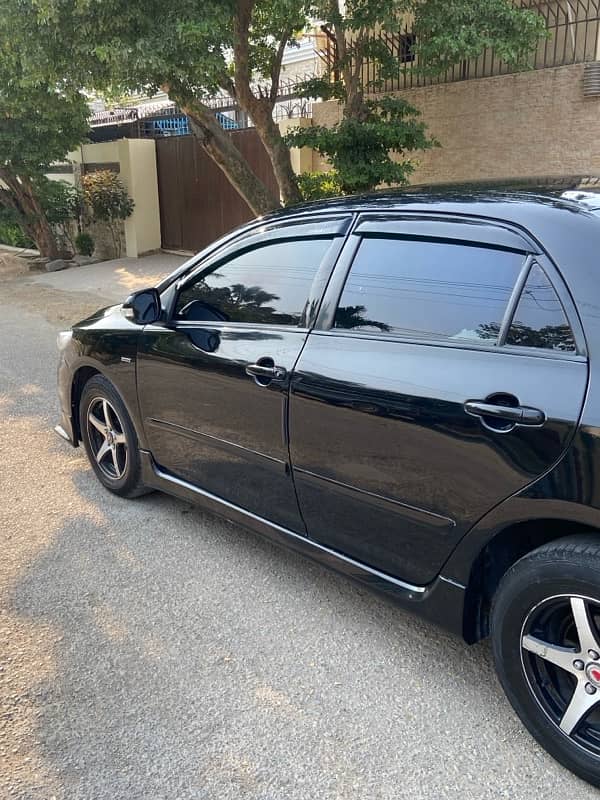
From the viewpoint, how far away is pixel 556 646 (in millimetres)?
2213

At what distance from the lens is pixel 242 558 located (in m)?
3.62

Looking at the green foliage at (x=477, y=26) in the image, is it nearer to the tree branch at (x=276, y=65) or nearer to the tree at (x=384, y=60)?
the tree at (x=384, y=60)

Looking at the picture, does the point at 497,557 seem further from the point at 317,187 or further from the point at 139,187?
the point at 139,187

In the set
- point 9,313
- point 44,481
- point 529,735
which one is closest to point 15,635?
point 44,481

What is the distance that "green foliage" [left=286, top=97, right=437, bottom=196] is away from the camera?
332 inches

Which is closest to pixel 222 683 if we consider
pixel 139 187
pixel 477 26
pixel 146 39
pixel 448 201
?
pixel 448 201

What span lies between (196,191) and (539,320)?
13791 mm

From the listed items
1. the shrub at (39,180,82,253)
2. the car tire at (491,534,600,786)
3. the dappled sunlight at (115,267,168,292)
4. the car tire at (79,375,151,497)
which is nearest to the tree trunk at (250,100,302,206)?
the dappled sunlight at (115,267,168,292)

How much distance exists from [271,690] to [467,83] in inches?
372

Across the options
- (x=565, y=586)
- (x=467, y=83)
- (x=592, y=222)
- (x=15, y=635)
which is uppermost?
(x=467, y=83)

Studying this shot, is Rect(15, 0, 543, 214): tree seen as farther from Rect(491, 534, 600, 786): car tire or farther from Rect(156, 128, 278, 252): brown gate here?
Rect(491, 534, 600, 786): car tire

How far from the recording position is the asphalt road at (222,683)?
2.30 meters

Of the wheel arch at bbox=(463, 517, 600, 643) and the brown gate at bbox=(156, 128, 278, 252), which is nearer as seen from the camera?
the wheel arch at bbox=(463, 517, 600, 643)

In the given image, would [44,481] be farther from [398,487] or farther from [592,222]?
[592,222]
